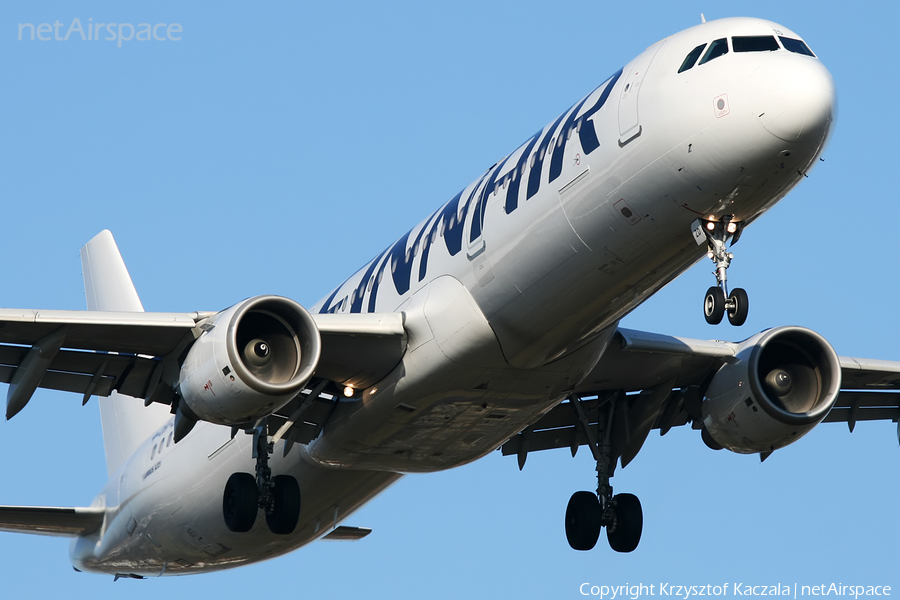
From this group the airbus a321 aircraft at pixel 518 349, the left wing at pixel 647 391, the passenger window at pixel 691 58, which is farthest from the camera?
the left wing at pixel 647 391

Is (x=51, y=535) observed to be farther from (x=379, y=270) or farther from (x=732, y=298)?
(x=732, y=298)

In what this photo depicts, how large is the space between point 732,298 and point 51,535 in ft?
58.0

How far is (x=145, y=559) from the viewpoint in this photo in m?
28.5

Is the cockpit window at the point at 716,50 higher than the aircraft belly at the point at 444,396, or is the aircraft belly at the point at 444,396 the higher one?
the cockpit window at the point at 716,50

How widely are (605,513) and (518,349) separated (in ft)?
20.7

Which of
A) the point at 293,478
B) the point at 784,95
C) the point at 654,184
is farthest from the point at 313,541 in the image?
the point at 784,95

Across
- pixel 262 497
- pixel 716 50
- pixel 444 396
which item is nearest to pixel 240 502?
pixel 262 497

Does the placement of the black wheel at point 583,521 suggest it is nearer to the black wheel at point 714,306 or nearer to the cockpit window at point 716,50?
the black wheel at point 714,306

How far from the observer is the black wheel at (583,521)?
2592 cm

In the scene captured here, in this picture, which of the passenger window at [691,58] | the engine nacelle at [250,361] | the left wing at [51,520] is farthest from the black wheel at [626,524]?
the left wing at [51,520]

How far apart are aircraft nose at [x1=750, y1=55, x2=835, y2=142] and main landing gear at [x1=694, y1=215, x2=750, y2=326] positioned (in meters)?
1.62

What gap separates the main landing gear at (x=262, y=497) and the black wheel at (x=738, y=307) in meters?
8.71

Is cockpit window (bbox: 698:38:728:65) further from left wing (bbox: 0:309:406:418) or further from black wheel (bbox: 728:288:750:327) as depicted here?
left wing (bbox: 0:309:406:418)

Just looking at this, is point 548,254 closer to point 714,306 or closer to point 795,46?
point 714,306
